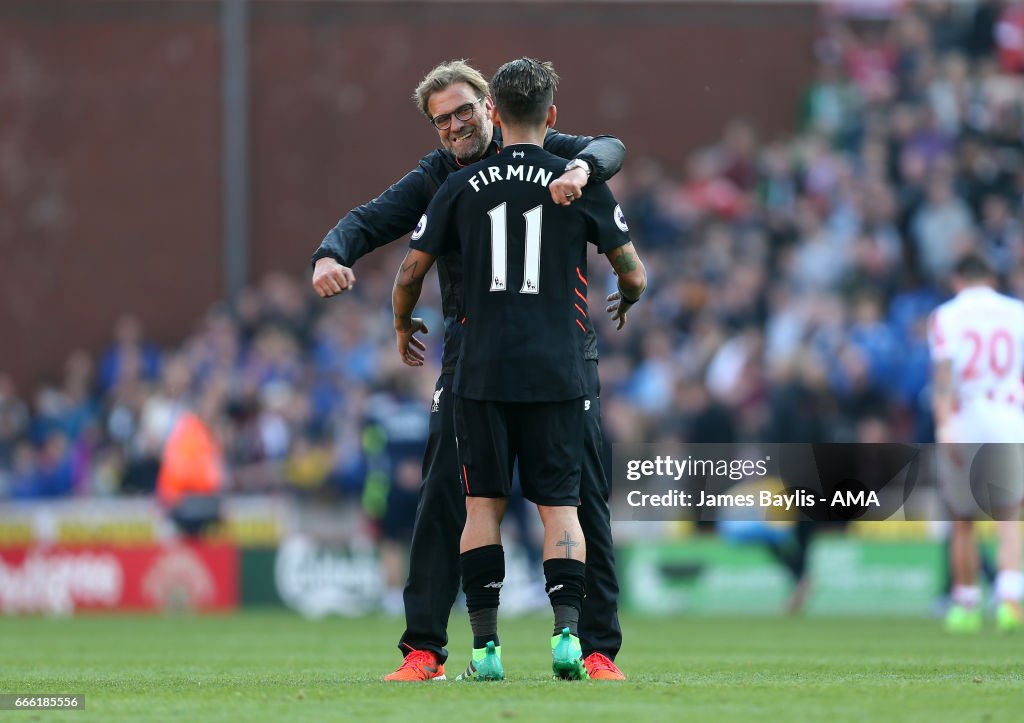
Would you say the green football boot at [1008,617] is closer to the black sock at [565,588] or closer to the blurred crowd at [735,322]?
the blurred crowd at [735,322]

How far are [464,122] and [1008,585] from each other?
6.92m

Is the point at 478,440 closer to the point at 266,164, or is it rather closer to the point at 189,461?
the point at 189,461

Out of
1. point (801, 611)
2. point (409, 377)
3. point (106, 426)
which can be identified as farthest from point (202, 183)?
point (801, 611)

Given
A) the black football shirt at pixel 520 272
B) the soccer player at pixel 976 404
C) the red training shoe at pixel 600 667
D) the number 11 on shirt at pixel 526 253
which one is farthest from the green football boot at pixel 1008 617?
the number 11 on shirt at pixel 526 253

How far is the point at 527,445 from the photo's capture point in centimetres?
710

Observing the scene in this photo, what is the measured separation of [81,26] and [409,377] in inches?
408

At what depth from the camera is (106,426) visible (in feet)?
71.0

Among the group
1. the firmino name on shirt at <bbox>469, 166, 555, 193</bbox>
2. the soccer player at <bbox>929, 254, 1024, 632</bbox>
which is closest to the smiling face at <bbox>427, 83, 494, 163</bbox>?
the firmino name on shirt at <bbox>469, 166, 555, 193</bbox>

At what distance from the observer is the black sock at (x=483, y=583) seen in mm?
7176

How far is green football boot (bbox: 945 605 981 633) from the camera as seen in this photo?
504 inches

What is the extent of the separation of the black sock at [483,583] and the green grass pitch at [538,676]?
0.26 meters

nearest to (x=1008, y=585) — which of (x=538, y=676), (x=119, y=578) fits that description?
(x=538, y=676)

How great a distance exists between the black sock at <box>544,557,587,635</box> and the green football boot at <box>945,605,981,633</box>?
21.1 feet

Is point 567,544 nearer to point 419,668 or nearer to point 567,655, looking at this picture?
point 567,655
